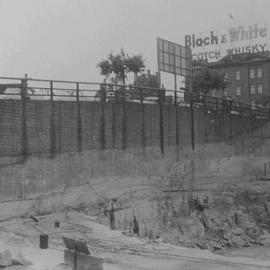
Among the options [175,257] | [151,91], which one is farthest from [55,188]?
[151,91]

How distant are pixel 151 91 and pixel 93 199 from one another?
30.7ft

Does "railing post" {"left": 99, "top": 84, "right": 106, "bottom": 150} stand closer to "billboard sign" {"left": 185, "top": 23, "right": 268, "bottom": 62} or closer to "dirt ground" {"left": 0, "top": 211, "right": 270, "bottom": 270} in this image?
"dirt ground" {"left": 0, "top": 211, "right": 270, "bottom": 270}

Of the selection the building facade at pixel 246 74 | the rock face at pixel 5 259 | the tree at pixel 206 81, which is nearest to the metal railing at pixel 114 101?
the rock face at pixel 5 259

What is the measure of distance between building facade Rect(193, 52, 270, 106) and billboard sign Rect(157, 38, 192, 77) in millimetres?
40492

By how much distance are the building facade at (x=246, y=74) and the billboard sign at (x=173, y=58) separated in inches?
1594

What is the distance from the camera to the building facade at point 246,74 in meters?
92.5

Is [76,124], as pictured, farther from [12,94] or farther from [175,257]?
[175,257]

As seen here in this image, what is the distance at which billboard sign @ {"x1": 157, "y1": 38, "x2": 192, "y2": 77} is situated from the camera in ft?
155

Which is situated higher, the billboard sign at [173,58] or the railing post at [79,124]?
the billboard sign at [173,58]

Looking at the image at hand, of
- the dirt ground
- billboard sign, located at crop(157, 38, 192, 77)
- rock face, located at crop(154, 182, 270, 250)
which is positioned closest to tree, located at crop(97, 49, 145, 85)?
billboard sign, located at crop(157, 38, 192, 77)

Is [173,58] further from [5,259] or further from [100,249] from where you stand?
[5,259]

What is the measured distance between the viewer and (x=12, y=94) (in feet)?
78.6

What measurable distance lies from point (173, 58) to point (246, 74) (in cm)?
5037

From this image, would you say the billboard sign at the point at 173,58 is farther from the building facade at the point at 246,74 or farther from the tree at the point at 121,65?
the building facade at the point at 246,74
